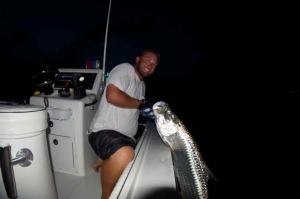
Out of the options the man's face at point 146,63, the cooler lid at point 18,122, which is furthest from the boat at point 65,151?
the man's face at point 146,63

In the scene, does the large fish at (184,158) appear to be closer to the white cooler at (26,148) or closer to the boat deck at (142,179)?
the boat deck at (142,179)

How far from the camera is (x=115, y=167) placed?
2.07 meters

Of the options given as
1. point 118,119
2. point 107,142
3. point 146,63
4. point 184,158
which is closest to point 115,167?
point 107,142

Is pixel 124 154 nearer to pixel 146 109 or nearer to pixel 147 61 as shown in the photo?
pixel 146 109

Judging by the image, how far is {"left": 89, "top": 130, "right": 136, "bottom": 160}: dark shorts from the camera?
85.4 inches

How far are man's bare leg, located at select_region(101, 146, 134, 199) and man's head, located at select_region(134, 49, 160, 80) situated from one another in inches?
42.8

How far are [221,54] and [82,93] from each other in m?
90.9

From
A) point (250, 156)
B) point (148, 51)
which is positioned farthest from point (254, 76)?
point (148, 51)

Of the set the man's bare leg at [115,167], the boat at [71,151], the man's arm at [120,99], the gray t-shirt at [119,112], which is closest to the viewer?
the boat at [71,151]

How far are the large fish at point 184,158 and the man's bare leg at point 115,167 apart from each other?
2.83ft

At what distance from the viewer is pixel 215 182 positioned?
1564 mm

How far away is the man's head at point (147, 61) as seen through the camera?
2.59 m

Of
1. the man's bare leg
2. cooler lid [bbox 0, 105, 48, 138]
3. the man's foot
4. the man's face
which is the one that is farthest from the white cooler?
the man's face

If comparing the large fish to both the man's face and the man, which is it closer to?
the man
